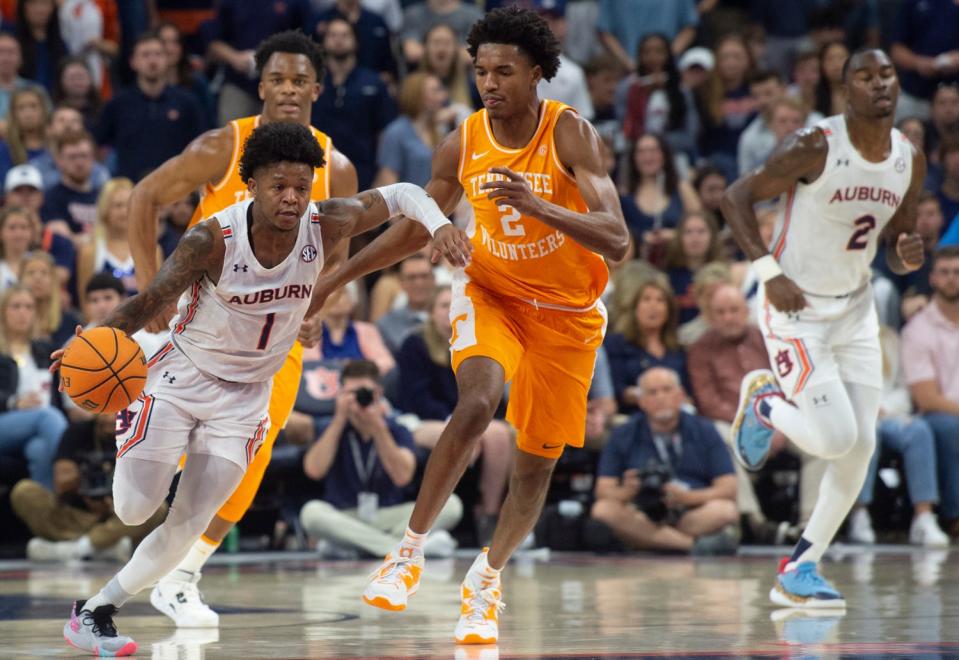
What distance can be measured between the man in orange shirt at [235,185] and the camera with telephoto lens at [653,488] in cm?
395

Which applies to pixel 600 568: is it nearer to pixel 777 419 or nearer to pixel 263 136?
pixel 777 419

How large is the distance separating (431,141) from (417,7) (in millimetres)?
2210

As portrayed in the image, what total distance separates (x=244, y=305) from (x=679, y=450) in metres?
5.27

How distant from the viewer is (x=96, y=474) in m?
10.4

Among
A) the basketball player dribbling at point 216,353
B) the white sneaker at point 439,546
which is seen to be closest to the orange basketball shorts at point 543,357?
the basketball player dribbling at point 216,353

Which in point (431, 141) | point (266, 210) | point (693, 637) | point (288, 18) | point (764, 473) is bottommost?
point (693, 637)

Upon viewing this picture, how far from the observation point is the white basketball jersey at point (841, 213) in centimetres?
768

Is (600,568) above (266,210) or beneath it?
beneath

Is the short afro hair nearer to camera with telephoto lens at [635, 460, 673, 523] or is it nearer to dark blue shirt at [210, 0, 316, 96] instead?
camera with telephoto lens at [635, 460, 673, 523]

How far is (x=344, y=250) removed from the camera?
23.8ft

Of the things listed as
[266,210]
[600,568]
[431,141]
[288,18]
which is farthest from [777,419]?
[288,18]

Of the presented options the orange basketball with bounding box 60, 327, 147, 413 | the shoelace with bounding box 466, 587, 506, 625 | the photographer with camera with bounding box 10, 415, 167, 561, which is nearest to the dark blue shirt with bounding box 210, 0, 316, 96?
the photographer with camera with bounding box 10, 415, 167, 561

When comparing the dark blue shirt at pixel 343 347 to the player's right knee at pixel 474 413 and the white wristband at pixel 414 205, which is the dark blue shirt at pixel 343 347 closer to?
the white wristband at pixel 414 205

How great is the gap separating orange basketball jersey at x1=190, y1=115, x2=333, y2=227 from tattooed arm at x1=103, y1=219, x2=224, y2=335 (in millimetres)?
1231
